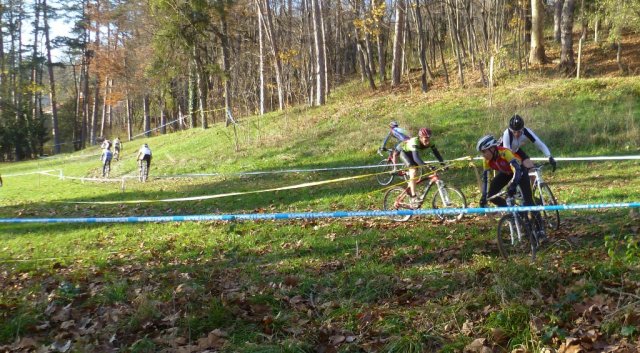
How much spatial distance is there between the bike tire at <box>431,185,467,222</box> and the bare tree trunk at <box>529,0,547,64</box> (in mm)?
19444

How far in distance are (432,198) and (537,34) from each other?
64.2ft

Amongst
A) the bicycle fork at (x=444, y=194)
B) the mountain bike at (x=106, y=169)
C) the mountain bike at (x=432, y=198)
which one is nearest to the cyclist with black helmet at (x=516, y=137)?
the mountain bike at (x=432, y=198)

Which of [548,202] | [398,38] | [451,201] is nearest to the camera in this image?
[548,202]

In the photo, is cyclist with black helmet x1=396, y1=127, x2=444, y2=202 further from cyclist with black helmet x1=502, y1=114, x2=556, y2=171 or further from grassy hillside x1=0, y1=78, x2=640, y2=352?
cyclist with black helmet x1=502, y1=114, x2=556, y2=171

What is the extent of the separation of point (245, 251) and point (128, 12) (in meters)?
43.8

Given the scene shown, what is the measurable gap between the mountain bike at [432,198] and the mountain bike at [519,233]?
2860 mm

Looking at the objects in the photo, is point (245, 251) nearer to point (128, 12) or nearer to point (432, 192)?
point (432, 192)

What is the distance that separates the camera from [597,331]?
4.14 metres

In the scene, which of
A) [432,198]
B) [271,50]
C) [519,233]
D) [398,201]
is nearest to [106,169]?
[271,50]

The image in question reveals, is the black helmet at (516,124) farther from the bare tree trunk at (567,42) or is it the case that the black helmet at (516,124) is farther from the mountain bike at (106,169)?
the mountain bike at (106,169)

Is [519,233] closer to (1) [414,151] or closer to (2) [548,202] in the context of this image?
(2) [548,202]

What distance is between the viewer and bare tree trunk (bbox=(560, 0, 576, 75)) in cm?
2369

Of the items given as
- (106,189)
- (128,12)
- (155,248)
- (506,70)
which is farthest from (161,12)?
(155,248)

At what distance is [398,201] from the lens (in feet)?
35.0
